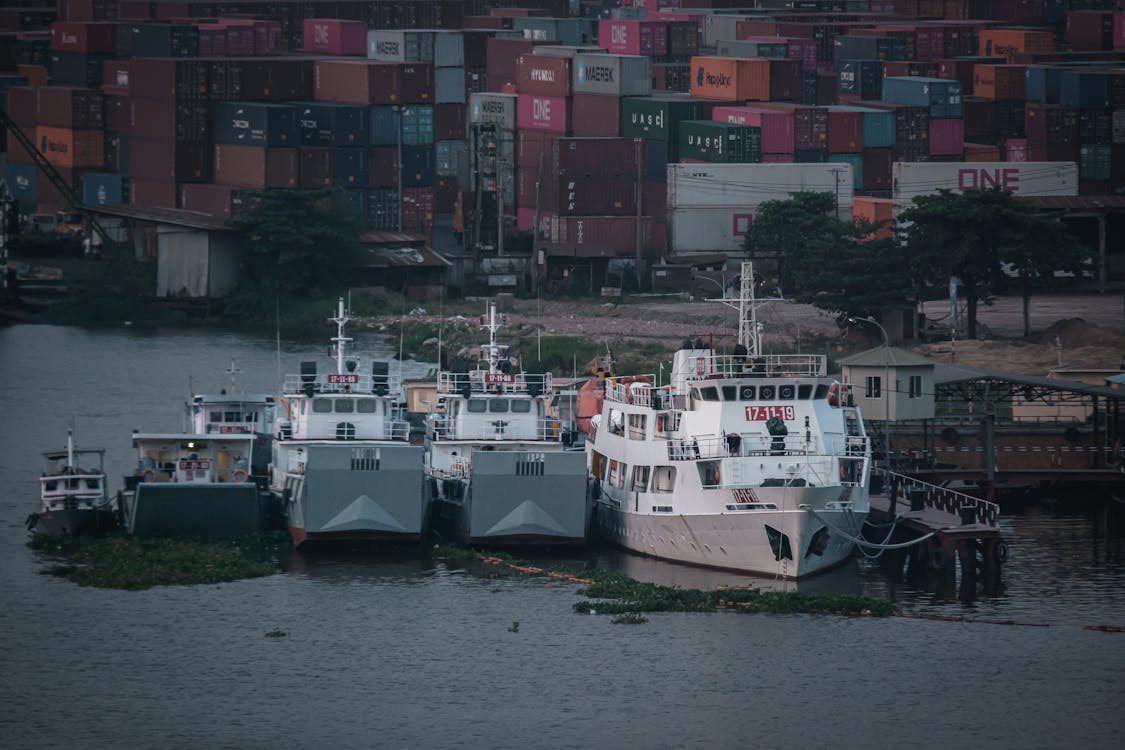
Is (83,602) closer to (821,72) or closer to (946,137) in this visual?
(946,137)

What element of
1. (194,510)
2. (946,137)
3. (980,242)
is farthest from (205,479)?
(946,137)

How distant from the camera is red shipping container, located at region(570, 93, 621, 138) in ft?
449

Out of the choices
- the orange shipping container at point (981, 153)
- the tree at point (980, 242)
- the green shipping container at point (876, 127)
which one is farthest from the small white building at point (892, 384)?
the orange shipping container at point (981, 153)

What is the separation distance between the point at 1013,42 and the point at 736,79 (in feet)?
179

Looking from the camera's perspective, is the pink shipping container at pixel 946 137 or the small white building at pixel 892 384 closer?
the small white building at pixel 892 384

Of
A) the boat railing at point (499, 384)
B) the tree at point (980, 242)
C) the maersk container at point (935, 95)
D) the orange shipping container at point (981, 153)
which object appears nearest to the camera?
the boat railing at point (499, 384)

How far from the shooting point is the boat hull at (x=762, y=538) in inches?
2183

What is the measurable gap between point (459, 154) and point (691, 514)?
3561 inches


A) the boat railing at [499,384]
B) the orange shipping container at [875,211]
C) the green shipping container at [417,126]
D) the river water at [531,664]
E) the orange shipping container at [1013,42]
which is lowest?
the river water at [531,664]

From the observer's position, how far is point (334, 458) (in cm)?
5778

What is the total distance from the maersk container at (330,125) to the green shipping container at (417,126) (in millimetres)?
4290

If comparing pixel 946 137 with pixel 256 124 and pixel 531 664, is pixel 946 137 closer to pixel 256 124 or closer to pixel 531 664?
pixel 256 124

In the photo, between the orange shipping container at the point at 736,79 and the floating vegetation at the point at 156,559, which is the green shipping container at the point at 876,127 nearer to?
the orange shipping container at the point at 736,79

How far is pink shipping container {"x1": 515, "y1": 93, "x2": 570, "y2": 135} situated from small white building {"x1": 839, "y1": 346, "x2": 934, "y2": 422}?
74.0 meters
